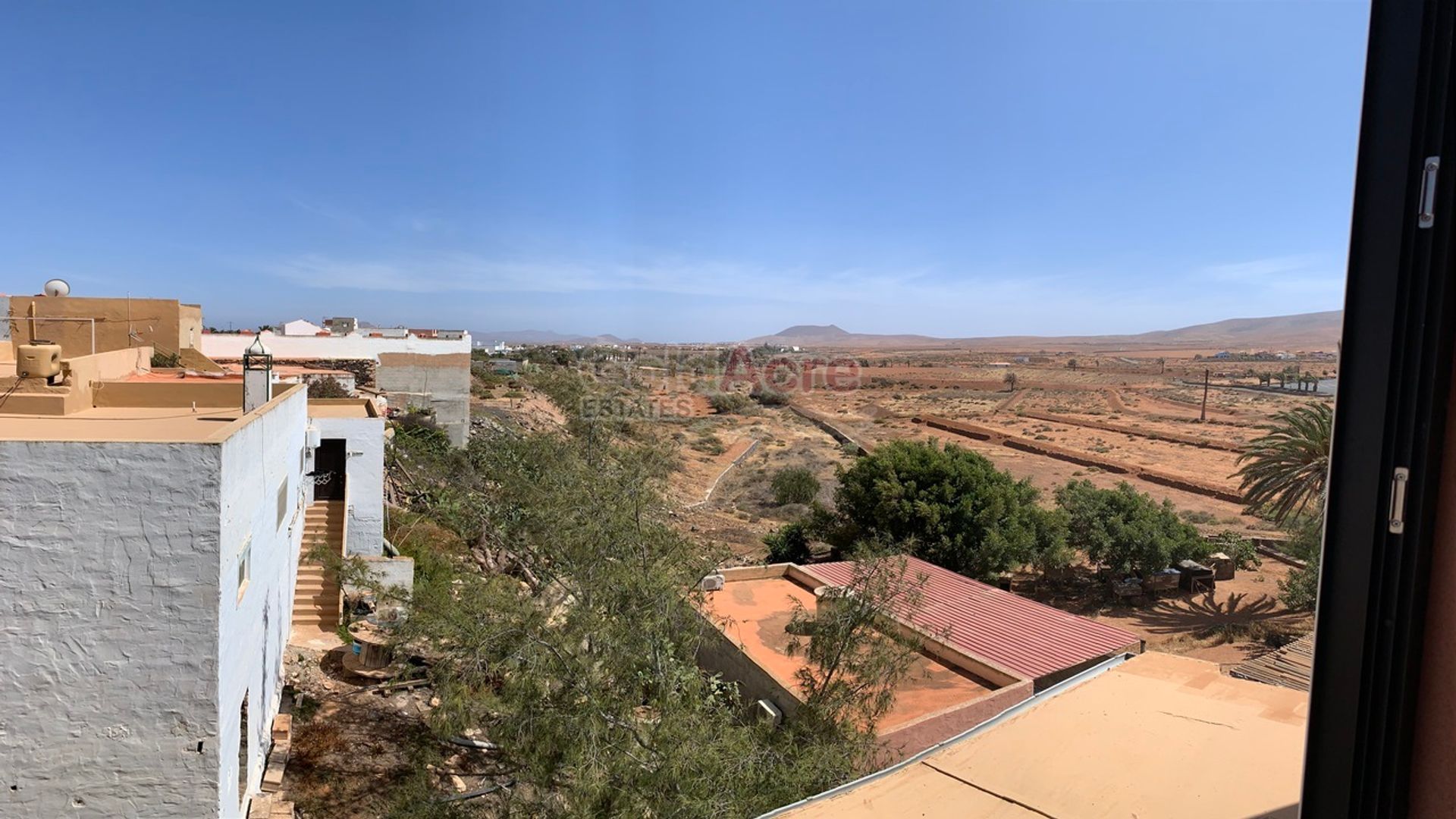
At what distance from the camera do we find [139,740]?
15.9 feet

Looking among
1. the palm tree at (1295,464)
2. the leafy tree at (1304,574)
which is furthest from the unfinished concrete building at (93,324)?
the leafy tree at (1304,574)

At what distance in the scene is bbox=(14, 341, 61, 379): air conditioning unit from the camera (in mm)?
7488

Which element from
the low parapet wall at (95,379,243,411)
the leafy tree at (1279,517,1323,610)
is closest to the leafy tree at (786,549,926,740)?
the low parapet wall at (95,379,243,411)

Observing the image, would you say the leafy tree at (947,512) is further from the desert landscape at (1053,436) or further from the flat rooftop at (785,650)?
the flat rooftop at (785,650)

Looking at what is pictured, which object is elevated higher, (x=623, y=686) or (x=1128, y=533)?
(x=623, y=686)

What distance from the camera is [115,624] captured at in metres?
4.71

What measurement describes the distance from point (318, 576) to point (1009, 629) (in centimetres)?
1001

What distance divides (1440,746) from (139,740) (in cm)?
616

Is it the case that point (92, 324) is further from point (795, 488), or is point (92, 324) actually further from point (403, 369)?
point (795, 488)

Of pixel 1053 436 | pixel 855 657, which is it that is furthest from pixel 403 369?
pixel 1053 436

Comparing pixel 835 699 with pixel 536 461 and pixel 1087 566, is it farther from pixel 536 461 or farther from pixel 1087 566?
pixel 1087 566

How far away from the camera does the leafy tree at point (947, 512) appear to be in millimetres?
16734

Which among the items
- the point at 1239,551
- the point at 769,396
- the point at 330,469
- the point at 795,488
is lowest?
the point at 795,488

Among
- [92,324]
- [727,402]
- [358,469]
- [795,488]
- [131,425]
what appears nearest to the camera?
[131,425]
